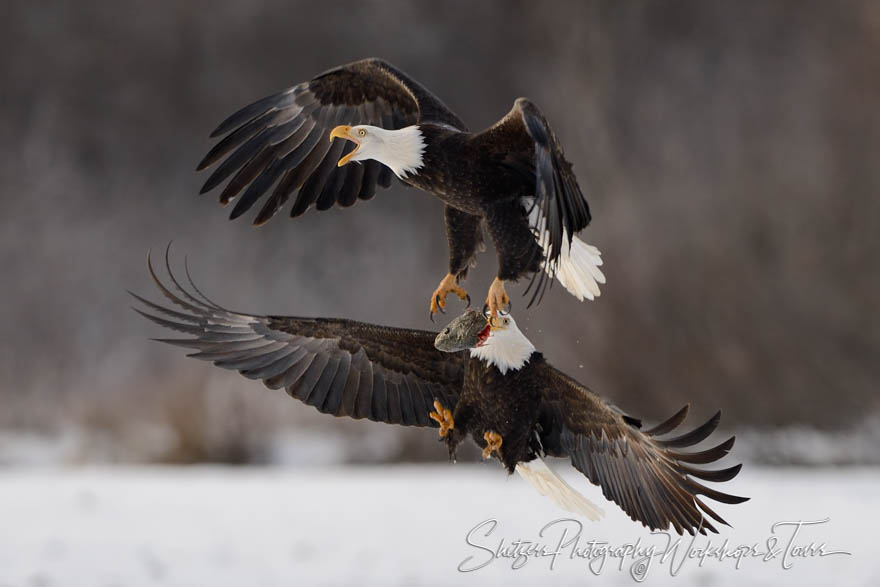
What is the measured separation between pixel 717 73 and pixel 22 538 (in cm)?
536

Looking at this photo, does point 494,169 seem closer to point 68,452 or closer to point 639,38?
point 639,38

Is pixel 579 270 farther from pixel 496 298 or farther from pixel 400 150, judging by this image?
pixel 400 150

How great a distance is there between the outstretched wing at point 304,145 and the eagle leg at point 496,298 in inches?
16.2

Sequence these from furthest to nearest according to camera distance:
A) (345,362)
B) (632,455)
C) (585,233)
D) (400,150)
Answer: (585,233), (345,362), (632,455), (400,150)

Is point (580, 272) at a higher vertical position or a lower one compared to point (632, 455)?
higher

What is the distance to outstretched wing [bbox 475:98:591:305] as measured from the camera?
6.86 ft

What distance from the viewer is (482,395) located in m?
2.51

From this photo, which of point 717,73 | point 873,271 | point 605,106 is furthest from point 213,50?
point 873,271

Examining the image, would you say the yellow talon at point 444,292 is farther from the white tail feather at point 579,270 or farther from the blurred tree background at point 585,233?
the blurred tree background at point 585,233

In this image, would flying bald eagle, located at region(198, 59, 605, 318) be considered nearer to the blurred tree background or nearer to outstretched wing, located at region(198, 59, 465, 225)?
outstretched wing, located at region(198, 59, 465, 225)

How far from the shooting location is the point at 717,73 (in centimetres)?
770

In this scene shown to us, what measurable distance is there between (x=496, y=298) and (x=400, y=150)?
376mm

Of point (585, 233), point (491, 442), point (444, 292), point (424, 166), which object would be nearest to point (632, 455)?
point (491, 442)

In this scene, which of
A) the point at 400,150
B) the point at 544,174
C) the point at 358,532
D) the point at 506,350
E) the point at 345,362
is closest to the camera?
the point at 544,174
